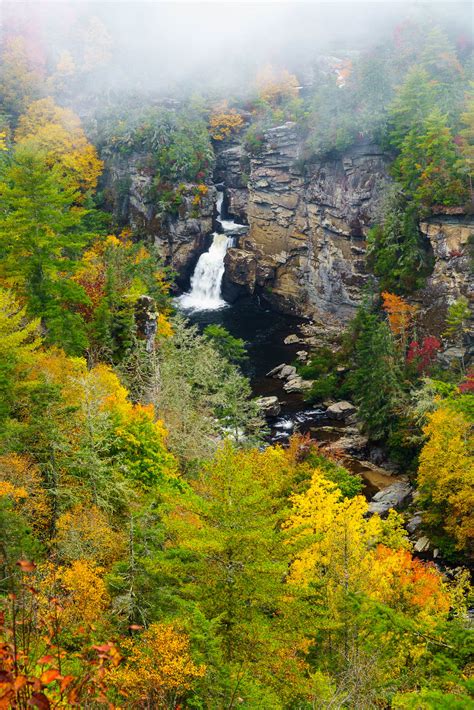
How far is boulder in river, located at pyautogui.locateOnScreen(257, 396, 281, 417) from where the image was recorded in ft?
150

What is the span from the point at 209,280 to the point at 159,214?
9.83 m

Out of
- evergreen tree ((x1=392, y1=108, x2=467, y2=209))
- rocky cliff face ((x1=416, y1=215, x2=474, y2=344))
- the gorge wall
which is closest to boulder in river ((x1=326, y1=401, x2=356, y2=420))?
rocky cliff face ((x1=416, y1=215, x2=474, y2=344))

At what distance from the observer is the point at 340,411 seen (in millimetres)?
45438

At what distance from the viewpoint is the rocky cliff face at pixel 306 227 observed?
60750 mm

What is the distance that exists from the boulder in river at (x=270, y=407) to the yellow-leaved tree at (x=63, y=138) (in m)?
39.3

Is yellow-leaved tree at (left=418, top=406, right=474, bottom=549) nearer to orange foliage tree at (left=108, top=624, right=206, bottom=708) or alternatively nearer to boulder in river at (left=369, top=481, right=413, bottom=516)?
boulder in river at (left=369, top=481, right=413, bottom=516)

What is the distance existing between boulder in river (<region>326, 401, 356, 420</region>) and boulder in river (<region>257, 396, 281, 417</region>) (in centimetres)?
396

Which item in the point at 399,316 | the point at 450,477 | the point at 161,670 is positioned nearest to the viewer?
the point at 161,670

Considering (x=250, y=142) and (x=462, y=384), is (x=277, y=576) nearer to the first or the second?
(x=462, y=384)

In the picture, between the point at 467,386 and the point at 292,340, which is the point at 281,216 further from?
the point at 467,386

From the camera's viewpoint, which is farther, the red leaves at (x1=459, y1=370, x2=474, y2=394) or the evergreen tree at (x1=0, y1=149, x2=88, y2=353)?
the red leaves at (x1=459, y1=370, x2=474, y2=394)

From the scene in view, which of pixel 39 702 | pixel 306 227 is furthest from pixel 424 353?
pixel 39 702

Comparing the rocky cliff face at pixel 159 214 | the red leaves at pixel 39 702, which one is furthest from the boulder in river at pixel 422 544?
the rocky cliff face at pixel 159 214

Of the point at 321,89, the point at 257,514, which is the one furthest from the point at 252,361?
the point at 257,514
